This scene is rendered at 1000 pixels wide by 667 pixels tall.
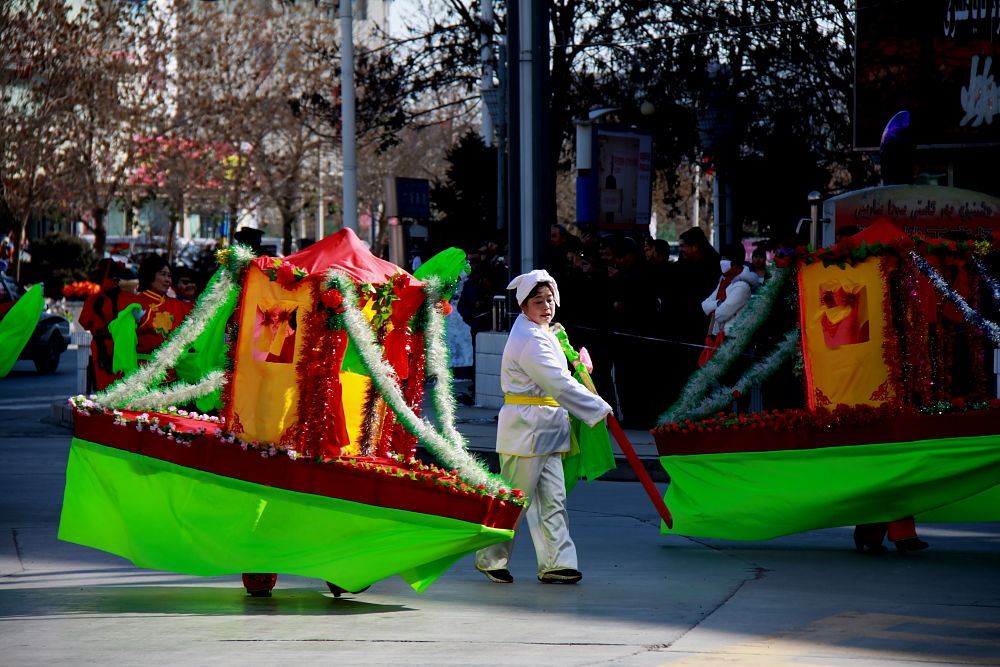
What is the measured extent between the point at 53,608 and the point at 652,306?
327 inches

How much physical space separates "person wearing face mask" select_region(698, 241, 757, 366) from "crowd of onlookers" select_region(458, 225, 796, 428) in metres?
0.03

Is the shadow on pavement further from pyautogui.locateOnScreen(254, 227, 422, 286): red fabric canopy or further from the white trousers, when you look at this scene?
pyautogui.locateOnScreen(254, 227, 422, 286): red fabric canopy

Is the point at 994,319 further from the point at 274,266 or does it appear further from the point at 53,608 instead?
the point at 53,608

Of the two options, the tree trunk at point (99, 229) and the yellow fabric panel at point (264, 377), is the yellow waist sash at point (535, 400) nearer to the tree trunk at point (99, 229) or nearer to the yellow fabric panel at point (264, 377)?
the yellow fabric panel at point (264, 377)

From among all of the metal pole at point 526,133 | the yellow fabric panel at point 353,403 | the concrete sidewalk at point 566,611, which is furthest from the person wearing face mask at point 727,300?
the yellow fabric panel at point 353,403

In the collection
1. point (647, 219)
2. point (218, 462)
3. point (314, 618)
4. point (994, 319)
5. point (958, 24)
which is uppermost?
point (958, 24)

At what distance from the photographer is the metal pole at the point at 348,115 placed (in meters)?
23.6

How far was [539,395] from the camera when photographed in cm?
774

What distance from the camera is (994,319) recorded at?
9.46 metres

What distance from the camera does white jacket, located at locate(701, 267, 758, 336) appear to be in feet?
41.4

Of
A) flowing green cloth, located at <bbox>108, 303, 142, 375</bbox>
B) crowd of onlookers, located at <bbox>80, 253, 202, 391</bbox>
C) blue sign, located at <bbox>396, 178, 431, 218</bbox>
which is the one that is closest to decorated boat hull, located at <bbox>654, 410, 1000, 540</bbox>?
crowd of onlookers, located at <bbox>80, 253, 202, 391</bbox>

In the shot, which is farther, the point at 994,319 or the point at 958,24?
the point at 958,24

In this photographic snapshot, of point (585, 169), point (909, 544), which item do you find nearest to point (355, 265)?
point (909, 544)

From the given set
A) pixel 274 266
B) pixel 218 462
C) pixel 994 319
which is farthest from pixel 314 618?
pixel 994 319
